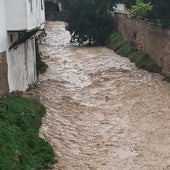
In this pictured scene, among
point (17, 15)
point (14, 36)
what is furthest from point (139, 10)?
point (17, 15)

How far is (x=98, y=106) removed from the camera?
2198cm

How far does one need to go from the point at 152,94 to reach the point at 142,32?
11484 mm

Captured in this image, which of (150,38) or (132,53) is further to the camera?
(132,53)

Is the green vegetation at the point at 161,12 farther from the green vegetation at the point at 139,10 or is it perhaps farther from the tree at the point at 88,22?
the tree at the point at 88,22

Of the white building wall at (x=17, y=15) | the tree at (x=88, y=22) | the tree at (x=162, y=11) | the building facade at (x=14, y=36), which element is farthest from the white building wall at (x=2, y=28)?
the tree at (x=88, y=22)

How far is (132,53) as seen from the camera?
3538cm

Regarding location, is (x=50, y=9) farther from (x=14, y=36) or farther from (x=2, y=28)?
(x=2, y=28)

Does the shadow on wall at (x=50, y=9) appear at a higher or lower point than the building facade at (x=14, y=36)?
lower

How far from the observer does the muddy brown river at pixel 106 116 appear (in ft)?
49.2

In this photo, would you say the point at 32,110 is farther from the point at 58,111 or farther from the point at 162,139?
the point at 162,139

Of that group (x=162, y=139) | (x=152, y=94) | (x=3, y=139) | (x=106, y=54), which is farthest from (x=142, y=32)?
(x=3, y=139)

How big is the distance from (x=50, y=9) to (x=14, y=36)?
5452 cm

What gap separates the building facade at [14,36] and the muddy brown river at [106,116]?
1.95 m

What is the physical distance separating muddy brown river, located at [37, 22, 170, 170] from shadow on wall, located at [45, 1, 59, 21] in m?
36.8
